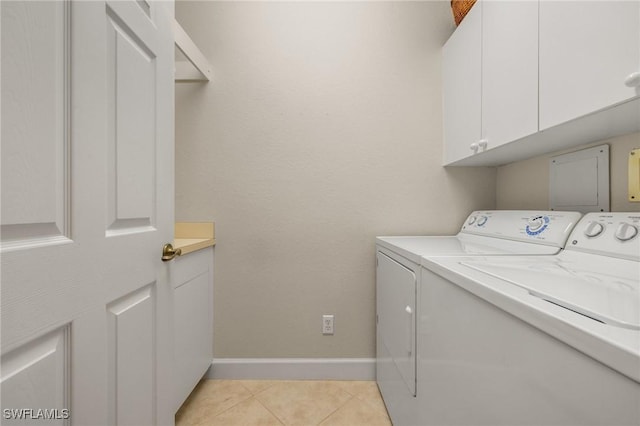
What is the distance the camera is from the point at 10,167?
0.44 meters

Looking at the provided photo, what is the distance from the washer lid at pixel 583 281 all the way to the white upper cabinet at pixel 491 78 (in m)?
0.48

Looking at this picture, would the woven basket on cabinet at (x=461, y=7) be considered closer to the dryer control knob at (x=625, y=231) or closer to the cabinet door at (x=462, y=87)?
the cabinet door at (x=462, y=87)

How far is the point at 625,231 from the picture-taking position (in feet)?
2.57

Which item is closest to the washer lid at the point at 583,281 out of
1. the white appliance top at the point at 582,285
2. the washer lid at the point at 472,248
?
the white appliance top at the point at 582,285

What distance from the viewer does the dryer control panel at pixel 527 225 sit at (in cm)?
99

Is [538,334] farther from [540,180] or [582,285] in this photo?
[540,180]

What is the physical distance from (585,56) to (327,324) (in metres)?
1.62

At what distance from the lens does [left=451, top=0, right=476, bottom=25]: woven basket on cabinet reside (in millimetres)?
1295

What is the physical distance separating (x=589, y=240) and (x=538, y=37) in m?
0.72

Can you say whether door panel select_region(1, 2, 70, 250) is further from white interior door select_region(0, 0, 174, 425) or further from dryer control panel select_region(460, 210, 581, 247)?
dryer control panel select_region(460, 210, 581, 247)

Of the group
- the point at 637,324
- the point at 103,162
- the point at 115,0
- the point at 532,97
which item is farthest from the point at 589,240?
the point at 115,0

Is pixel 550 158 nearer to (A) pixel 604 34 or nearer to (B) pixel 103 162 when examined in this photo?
(A) pixel 604 34

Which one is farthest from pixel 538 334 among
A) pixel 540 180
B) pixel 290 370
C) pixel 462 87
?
pixel 290 370

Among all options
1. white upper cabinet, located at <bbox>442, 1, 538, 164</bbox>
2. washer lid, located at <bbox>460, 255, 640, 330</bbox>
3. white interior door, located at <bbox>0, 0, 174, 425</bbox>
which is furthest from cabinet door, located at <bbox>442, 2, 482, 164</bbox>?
white interior door, located at <bbox>0, 0, 174, 425</bbox>
